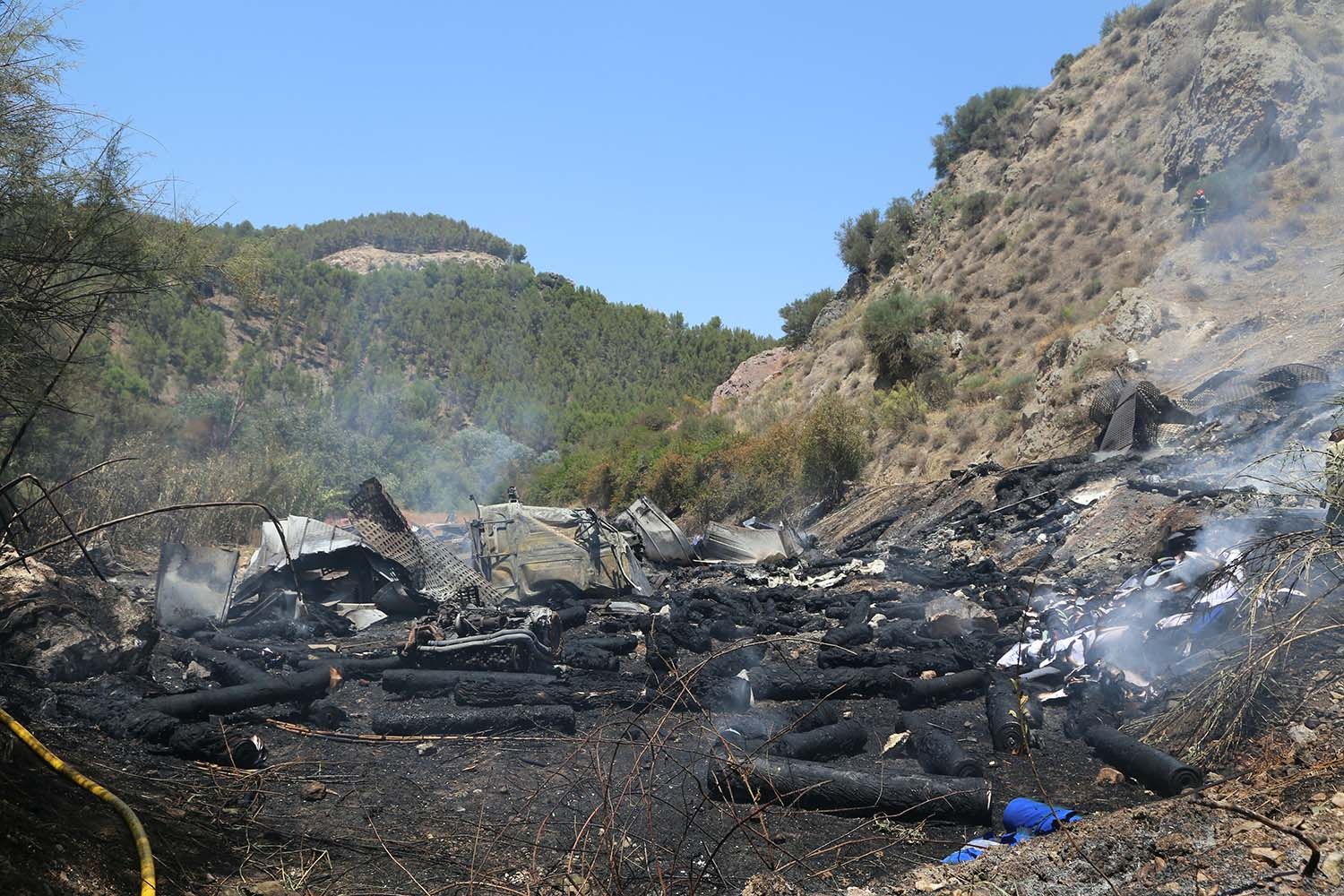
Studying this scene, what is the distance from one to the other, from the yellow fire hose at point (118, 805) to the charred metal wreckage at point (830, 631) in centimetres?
173

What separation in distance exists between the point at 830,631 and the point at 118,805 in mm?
7157

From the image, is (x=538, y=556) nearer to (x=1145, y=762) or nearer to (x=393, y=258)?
(x=1145, y=762)

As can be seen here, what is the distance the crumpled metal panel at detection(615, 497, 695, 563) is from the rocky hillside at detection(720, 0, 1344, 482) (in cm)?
769

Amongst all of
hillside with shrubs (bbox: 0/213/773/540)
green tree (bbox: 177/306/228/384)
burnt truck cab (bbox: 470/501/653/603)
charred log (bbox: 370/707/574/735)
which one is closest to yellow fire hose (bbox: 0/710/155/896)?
charred log (bbox: 370/707/574/735)

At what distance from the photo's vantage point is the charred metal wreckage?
6094 mm

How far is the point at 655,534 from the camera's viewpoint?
17.2 meters

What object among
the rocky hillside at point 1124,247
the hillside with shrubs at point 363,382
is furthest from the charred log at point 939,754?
the rocky hillside at point 1124,247

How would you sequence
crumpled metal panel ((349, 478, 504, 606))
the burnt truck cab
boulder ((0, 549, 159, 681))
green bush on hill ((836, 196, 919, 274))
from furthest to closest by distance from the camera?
green bush on hill ((836, 196, 919, 274)) → the burnt truck cab → crumpled metal panel ((349, 478, 504, 606)) → boulder ((0, 549, 159, 681))

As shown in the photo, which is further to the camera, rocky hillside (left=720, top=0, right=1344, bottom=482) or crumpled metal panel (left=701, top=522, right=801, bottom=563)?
rocky hillside (left=720, top=0, right=1344, bottom=482)

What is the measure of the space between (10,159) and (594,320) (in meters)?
59.9

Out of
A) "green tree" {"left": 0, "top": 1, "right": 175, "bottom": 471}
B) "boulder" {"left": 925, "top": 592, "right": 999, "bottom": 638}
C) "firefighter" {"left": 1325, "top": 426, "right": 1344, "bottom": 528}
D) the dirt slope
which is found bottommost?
"boulder" {"left": 925, "top": 592, "right": 999, "bottom": 638}

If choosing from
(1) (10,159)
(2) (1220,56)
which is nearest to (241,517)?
(1) (10,159)

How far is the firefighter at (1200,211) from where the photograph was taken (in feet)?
74.8

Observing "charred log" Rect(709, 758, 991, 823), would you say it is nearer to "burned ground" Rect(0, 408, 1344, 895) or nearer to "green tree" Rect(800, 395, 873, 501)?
"burned ground" Rect(0, 408, 1344, 895)
